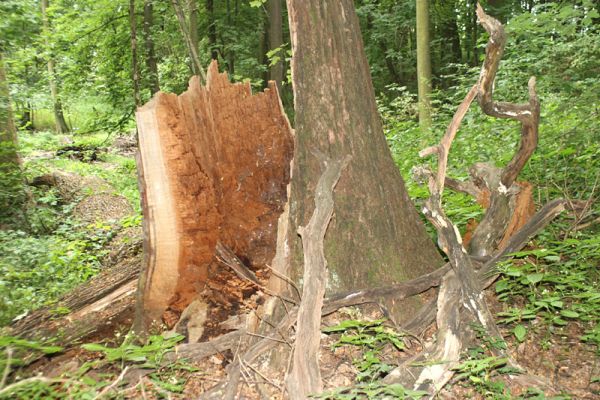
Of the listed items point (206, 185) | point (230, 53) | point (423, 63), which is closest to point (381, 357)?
point (206, 185)

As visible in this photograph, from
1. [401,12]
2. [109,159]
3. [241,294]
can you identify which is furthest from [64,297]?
[401,12]

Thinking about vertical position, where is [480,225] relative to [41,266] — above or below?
above

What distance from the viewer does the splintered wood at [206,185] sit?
322 cm

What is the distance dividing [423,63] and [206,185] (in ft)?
23.2

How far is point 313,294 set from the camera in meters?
2.74

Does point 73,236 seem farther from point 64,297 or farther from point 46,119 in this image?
point 46,119

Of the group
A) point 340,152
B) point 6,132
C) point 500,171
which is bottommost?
point 500,171

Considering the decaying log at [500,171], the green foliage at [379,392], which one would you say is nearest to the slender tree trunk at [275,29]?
the decaying log at [500,171]

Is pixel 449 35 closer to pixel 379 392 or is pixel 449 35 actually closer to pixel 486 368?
Answer: pixel 486 368

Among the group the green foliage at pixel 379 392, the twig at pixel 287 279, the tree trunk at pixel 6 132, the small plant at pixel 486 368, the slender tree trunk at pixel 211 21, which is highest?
the slender tree trunk at pixel 211 21

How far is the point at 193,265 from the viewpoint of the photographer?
3.39 metres

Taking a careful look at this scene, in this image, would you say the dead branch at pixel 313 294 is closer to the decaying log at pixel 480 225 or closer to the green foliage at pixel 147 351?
the decaying log at pixel 480 225

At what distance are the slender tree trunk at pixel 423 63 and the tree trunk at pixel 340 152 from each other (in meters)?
5.71

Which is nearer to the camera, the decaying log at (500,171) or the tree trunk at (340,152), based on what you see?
the decaying log at (500,171)
